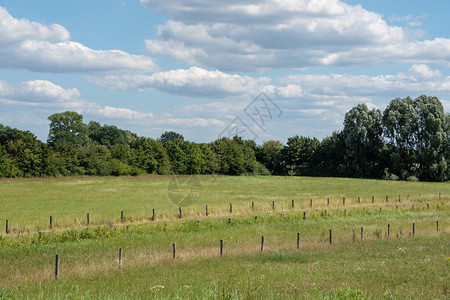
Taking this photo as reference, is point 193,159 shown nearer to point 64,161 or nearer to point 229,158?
point 229,158

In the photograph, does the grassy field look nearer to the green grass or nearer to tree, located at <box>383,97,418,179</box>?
the green grass

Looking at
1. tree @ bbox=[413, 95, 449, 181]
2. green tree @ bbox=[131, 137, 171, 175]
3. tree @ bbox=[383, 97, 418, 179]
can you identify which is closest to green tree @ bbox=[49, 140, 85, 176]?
green tree @ bbox=[131, 137, 171, 175]

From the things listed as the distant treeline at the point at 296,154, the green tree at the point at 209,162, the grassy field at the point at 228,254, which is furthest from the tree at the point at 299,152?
the grassy field at the point at 228,254

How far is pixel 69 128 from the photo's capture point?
429 feet

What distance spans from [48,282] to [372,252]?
14.3 meters

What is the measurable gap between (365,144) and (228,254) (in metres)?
84.2

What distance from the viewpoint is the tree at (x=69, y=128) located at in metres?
122

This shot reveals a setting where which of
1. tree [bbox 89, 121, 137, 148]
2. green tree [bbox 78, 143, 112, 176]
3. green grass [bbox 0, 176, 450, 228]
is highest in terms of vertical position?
tree [bbox 89, 121, 137, 148]

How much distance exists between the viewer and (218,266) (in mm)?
17594

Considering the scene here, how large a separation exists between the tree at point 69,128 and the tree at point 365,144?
243 feet

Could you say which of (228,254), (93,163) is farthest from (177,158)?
(228,254)

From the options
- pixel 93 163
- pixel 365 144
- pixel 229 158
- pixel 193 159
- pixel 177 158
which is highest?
pixel 365 144

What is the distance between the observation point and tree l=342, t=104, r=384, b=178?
98938 millimetres

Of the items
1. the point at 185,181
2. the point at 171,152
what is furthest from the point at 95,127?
the point at 185,181
